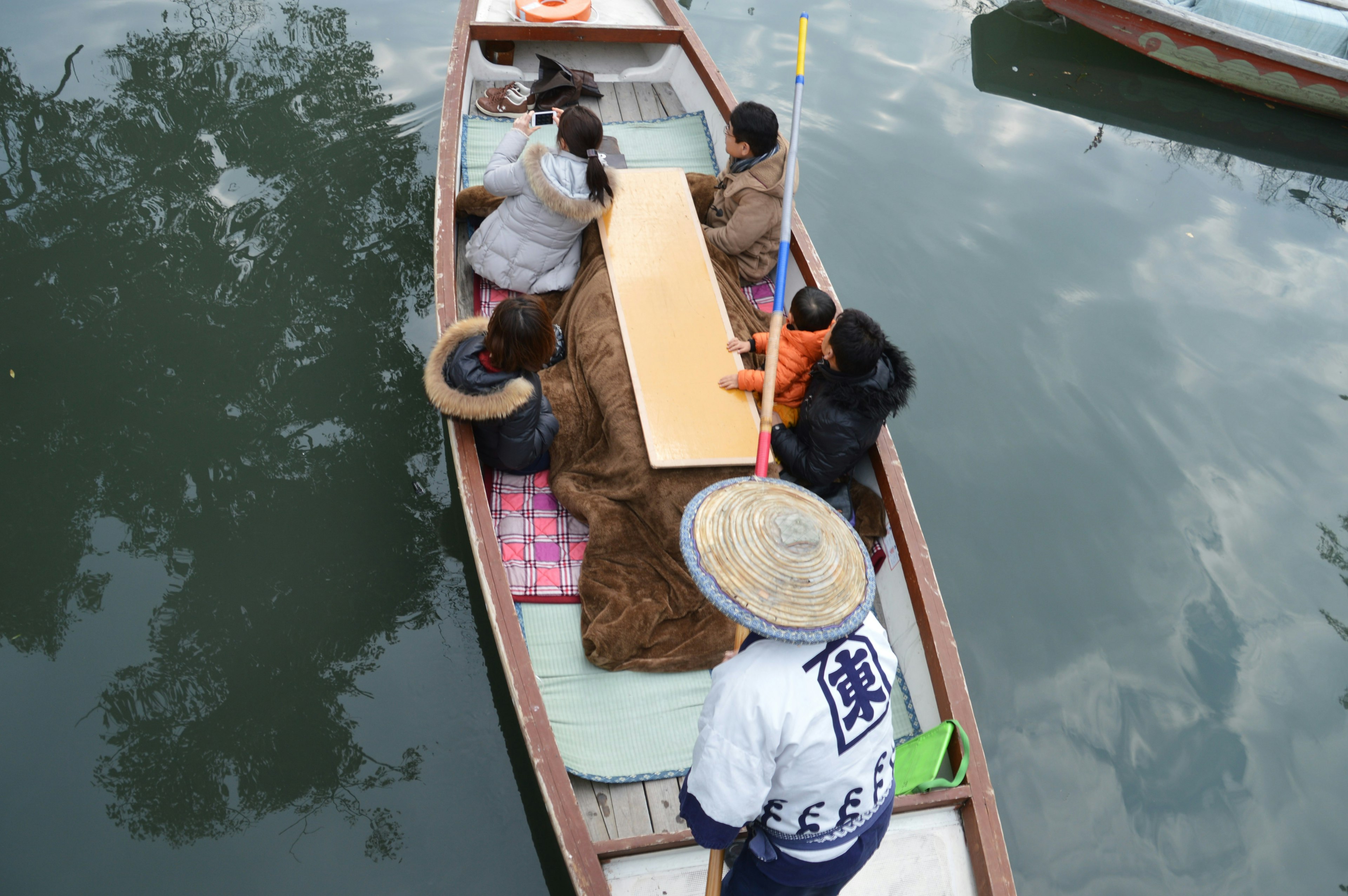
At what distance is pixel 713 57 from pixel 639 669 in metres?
5.96

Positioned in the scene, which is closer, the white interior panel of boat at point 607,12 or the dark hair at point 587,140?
the dark hair at point 587,140

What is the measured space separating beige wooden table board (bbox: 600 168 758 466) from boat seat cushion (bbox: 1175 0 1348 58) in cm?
664

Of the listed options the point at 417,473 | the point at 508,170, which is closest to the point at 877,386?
the point at 508,170

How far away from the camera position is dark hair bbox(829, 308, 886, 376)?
2.85m

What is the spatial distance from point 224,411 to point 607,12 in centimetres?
378

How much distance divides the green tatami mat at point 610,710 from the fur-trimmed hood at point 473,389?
72 centimetres

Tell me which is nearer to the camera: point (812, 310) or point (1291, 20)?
point (812, 310)

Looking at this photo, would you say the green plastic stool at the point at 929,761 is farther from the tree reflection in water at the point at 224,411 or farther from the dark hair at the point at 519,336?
the tree reflection in water at the point at 224,411

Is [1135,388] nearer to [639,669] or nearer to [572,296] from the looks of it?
[572,296]

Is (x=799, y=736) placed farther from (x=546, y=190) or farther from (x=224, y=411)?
(x=224, y=411)

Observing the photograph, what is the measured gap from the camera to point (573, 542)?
10.9ft

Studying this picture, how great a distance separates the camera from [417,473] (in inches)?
166

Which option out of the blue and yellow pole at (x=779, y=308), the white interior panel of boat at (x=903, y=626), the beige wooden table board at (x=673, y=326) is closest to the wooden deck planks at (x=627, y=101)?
the beige wooden table board at (x=673, y=326)

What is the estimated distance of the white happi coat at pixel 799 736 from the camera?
5.38 feet
